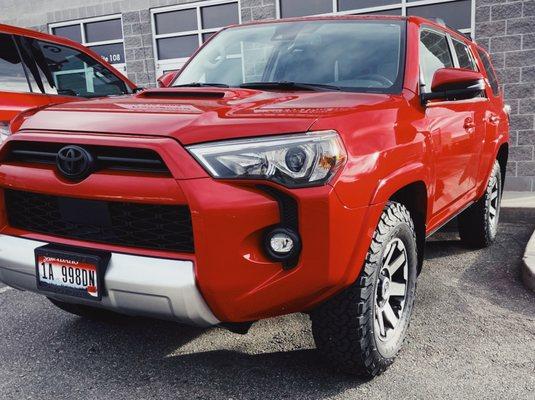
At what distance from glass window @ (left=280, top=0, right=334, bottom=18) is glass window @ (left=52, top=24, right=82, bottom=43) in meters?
4.36

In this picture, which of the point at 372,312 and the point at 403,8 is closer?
the point at 372,312

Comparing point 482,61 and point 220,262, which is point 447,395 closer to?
point 220,262

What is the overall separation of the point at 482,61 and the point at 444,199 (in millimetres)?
2086

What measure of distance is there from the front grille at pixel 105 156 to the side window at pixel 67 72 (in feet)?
9.26

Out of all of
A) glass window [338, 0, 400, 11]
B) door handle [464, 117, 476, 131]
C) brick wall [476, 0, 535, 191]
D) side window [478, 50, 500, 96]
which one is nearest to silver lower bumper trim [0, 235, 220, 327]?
door handle [464, 117, 476, 131]

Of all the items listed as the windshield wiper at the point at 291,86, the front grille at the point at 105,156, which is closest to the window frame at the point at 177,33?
the windshield wiper at the point at 291,86

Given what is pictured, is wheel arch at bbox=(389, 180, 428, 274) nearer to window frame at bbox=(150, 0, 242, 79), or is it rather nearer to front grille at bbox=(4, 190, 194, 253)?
front grille at bbox=(4, 190, 194, 253)

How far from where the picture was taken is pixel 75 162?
Result: 2.11 metres

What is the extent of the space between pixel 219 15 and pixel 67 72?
4.35m

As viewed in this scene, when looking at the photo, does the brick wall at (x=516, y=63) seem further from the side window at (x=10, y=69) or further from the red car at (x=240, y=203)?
the side window at (x=10, y=69)

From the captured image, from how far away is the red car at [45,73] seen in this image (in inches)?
177

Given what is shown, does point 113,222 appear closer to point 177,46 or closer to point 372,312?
→ point 372,312

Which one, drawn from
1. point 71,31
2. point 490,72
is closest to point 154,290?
point 490,72

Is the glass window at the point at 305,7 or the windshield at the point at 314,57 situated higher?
the glass window at the point at 305,7
